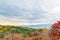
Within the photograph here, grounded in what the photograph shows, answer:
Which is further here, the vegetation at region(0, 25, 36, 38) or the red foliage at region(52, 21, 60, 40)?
the vegetation at region(0, 25, 36, 38)

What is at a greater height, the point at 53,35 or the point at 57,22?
the point at 57,22

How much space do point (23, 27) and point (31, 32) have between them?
37 cm

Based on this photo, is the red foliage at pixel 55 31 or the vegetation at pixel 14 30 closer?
the red foliage at pixel 55 31

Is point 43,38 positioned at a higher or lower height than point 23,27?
lower

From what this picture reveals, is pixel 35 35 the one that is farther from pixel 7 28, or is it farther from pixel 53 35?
pixel 7 28

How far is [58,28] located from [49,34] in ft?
1.28

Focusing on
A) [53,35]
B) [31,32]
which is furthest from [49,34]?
[31,32]

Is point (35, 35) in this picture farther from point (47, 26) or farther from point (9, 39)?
point (9, 39)

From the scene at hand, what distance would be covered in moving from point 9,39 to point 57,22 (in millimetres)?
1729

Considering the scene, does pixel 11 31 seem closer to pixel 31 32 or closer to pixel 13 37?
pixel 13 37

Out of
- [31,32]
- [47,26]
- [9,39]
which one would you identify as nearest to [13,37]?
[9,39]

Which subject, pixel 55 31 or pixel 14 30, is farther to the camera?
pixel 14 30

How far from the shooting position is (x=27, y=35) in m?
6.45

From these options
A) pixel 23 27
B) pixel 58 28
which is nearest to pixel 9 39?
pixel 23 27
